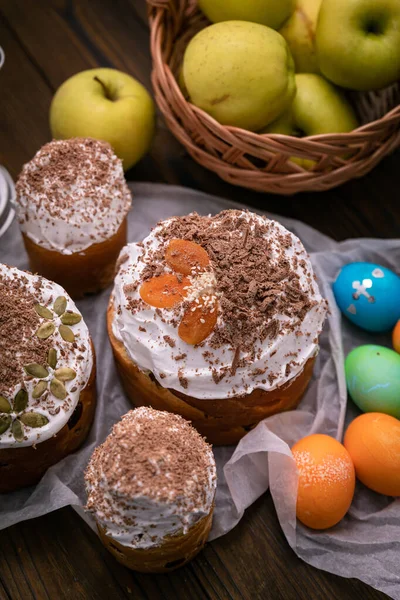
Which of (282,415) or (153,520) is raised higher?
(153,520)

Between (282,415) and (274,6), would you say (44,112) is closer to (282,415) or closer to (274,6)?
(274,6)

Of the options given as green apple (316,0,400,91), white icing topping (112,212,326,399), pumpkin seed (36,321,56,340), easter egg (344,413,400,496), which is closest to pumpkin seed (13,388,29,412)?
pumpkin seed (36,321,56,340)

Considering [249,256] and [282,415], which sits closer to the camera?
[249,256]

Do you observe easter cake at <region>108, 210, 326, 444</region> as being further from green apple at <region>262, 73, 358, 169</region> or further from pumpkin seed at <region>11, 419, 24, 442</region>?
green apple at <region>262, 73, 358, 169</region>

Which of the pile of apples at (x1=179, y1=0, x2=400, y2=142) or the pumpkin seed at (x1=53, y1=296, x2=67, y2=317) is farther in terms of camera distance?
the pile of apples at (x1=179, y1=0, x2=400, y2=142)

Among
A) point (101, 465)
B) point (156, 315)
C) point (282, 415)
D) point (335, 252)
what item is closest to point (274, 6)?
point (335, 252)
